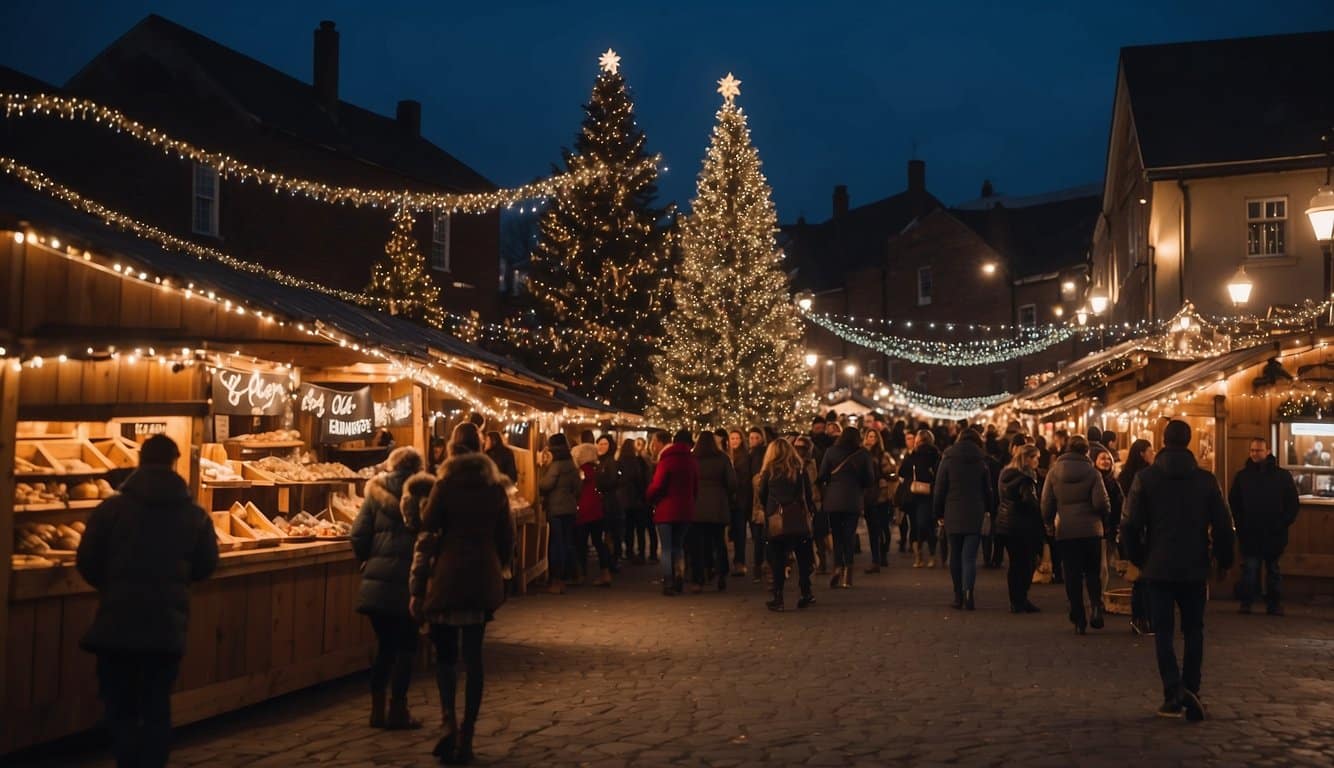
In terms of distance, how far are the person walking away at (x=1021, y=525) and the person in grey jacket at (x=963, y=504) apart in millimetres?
272

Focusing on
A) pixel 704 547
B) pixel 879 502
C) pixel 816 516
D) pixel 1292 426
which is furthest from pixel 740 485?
pixel 1292 426

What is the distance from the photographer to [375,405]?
13.9m

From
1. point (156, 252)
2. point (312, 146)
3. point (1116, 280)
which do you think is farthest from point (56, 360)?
point (1116, 280)

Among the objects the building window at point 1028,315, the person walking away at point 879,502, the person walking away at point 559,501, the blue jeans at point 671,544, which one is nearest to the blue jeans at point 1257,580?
the person walking away at point 879,502

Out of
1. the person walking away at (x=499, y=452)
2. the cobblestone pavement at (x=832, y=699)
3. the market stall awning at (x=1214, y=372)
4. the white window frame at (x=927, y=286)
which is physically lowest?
the cobblestone pavement at (x=832, y=699)

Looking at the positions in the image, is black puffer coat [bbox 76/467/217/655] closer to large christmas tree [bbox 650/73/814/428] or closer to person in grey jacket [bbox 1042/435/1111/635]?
person in grey jacket [bbox 1042/435/1111/635]

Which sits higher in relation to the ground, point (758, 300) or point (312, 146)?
point (312, 146)

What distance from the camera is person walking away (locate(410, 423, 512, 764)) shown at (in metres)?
8.16

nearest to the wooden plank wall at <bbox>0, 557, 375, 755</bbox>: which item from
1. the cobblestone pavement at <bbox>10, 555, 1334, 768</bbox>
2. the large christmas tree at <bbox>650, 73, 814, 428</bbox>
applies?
the cobblestone pavement at <bbox>10, 555, 1334, 768</bbox>

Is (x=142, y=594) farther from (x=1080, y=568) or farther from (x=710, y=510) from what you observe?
(x=710, y=510)

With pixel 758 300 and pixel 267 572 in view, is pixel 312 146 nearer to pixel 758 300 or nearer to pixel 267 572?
pixel 758 300

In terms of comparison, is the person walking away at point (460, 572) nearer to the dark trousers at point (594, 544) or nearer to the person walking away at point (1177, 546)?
the person walking away at point (1177, 546)

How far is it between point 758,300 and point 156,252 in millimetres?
26694

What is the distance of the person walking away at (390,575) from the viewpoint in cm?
891
